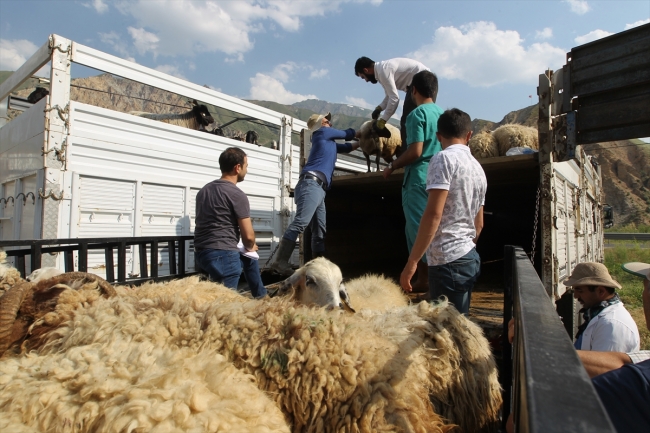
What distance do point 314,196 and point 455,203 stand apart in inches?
101

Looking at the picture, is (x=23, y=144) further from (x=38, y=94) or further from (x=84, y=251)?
(x=84, y=251)

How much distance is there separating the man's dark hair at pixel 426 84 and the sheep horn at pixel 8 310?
3.40 meters

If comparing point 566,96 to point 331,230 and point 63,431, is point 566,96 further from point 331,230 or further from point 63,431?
point 63,431

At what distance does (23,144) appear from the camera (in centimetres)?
579

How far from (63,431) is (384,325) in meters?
1.26

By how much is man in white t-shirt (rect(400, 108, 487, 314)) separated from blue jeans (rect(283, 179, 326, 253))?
A: 2.34 metres

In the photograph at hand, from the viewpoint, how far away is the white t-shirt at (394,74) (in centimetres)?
527

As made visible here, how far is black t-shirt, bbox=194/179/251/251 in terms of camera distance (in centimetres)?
385

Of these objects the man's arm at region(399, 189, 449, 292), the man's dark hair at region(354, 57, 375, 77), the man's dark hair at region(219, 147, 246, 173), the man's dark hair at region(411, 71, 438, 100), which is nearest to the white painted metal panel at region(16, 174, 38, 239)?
the man's dark hair at region(219, 147, 246, 173)

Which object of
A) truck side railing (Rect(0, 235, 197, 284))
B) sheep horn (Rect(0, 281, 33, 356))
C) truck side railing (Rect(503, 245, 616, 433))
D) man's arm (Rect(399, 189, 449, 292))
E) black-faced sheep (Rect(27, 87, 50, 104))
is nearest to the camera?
truck side railing (Rect(503, 245, 616, 433))

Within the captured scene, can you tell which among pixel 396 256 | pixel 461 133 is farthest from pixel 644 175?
pixel 461 133

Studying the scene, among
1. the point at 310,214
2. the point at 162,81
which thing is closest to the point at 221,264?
the point at 310,214

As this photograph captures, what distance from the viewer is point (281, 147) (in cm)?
799

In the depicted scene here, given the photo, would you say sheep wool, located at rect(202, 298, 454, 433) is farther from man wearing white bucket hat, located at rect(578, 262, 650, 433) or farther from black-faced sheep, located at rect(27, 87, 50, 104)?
black-faced sheep, located at rect(27, 87, 50, 104)
